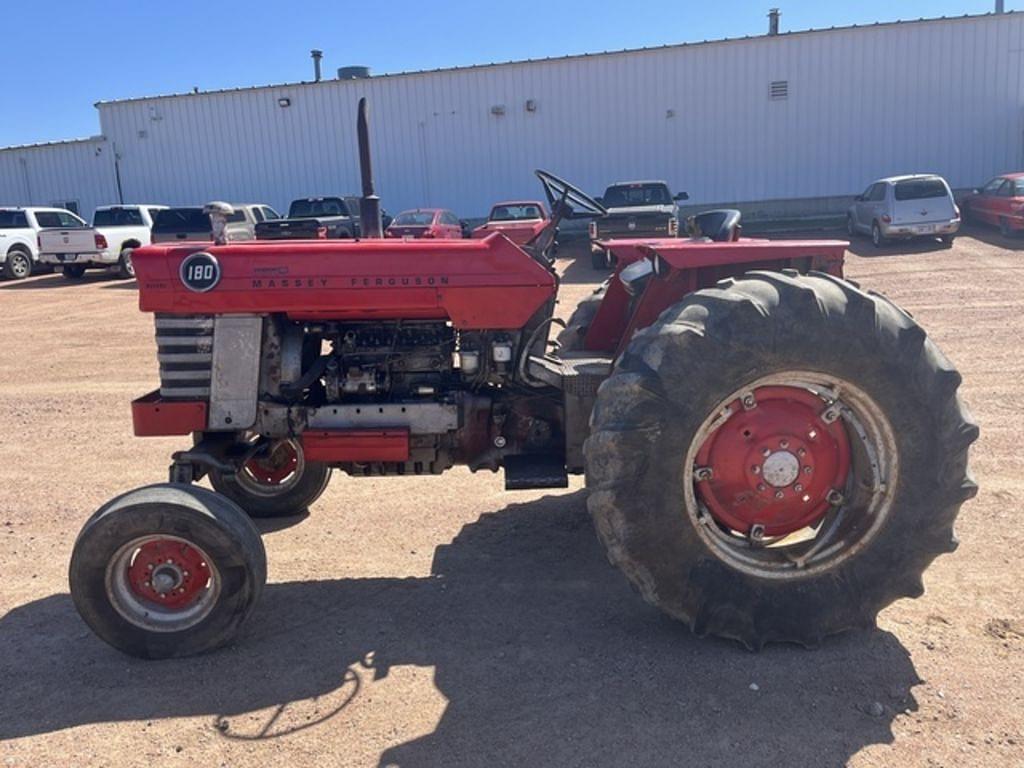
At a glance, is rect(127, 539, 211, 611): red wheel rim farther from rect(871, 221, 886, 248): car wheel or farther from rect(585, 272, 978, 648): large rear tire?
rect(871, 221, 886, 248): car wheel

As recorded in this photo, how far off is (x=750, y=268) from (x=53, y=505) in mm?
4495

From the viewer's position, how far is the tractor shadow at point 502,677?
2877mm

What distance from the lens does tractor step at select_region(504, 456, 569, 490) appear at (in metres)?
3.81

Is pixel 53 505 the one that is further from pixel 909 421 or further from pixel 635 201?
pixel 635 201

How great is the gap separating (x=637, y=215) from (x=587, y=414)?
558 inches

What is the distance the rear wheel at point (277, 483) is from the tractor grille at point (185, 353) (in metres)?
1.04

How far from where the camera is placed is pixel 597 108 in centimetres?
2445

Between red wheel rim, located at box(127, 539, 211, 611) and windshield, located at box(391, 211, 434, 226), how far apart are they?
15584 mm

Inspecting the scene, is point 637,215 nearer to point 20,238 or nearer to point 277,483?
point 277,483

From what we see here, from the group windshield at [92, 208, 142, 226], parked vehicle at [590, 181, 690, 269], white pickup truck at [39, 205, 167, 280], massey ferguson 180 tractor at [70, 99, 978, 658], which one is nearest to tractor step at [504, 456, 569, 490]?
massey ferguson 180 tractor at [70, 99, 978, 658]

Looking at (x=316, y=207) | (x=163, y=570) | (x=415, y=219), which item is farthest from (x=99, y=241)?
(x=163, y=570)

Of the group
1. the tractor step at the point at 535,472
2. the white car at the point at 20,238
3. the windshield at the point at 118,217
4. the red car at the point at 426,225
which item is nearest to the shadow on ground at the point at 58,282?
the white car at the point at 20,238

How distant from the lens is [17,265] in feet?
67.8

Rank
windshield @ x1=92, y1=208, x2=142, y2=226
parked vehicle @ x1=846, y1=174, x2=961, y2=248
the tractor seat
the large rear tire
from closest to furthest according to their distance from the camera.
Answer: the large rear tire → the tractor seat → parked vehicle @ x1=846, y1=174, x2=961, y2=248 → windshield @ x1=92, y1=208, x2=142, y2=226
